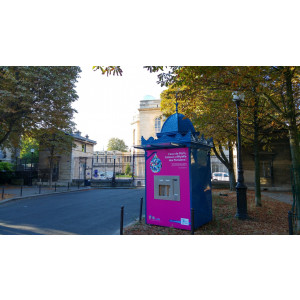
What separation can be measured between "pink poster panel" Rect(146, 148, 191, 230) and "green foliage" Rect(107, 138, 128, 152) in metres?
69.8

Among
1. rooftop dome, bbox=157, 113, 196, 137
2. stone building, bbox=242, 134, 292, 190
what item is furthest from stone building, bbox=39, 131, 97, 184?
rooftop dome, bbox=157, 113, 196, 137

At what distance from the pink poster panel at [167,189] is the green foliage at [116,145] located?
69770 millimetres

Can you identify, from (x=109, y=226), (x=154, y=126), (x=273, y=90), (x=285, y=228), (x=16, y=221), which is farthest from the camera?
(x=154, y=126)

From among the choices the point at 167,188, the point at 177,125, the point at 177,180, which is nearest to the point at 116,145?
the point at 177,125

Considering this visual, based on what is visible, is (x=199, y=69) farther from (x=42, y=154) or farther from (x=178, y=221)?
(x=42, y=154)

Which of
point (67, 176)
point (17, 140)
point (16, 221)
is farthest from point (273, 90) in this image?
point (67, 176)

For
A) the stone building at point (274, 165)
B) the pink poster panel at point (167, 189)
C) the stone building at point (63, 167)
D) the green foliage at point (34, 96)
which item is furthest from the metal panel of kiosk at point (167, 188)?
the stone building at point (63, 167)

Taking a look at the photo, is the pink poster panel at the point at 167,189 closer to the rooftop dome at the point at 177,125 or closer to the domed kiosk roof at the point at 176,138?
the domed kiosk roof at the point at 176,138

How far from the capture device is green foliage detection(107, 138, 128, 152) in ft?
252

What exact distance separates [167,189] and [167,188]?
0.03 m

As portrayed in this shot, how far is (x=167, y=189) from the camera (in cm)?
707

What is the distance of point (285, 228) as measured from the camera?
710 cm

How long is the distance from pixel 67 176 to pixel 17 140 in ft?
33.6

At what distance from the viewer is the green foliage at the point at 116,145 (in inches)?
3027
